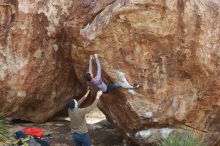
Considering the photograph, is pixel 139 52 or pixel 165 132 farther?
pixel 165 132

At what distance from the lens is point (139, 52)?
11328 millimetres

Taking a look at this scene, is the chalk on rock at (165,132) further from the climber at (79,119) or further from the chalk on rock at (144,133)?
the climber at (79,119)

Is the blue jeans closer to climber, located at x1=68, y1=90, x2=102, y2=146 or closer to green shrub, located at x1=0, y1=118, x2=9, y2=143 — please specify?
climber, located at x1=68, y1=90, x2=102, y2=146

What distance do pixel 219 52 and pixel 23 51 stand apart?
5.12m

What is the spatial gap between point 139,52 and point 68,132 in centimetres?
364

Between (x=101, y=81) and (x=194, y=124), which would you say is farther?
(x=194, y=124)

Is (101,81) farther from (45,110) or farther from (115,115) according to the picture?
(45,110)

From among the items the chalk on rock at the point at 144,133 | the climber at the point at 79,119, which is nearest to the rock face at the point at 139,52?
the chalk on rock at the point at 144,133

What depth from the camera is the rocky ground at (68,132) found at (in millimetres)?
12789

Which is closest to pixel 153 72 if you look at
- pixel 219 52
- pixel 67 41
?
pixel 219 52

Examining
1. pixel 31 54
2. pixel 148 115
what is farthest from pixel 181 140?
pixel 31 54

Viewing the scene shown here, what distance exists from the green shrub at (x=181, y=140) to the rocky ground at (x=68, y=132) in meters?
1.55

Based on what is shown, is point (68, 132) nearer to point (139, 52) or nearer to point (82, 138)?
point (82, 138)

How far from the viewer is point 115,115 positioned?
12.4m
